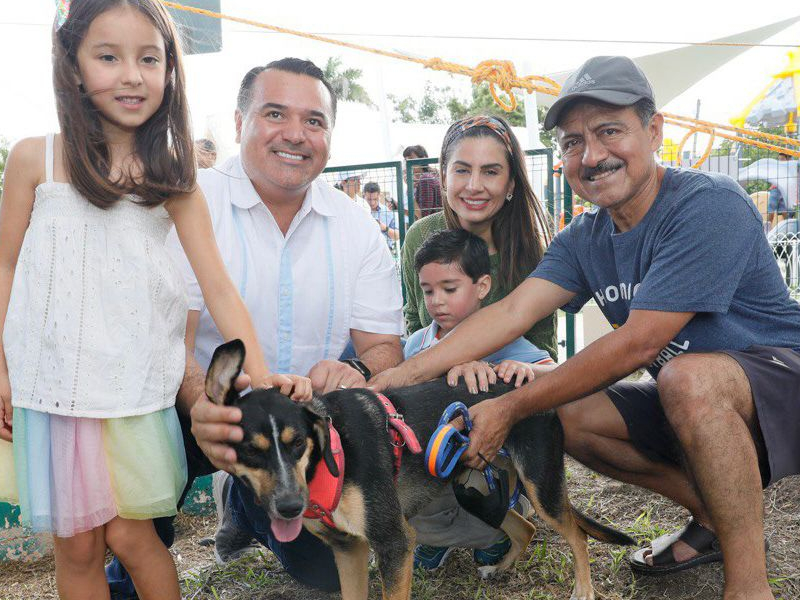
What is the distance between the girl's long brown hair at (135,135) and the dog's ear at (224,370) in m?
0.70

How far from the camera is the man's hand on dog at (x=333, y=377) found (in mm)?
3113

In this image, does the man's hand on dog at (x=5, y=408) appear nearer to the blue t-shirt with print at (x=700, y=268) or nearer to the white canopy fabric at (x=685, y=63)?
the blue t-shirt with print at (x=700, y=268)

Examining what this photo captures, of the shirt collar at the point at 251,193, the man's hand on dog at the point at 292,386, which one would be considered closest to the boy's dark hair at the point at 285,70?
the shirt collar at the point at 251,193

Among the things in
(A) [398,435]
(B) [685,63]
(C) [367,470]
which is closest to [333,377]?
(A) [398,435]

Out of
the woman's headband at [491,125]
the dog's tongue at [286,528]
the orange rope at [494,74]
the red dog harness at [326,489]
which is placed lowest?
the dog's tongue at [286,528]

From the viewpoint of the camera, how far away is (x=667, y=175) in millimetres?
3090

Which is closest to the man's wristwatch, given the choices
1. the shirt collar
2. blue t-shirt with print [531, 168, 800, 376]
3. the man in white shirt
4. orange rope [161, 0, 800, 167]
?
the man in white shirt

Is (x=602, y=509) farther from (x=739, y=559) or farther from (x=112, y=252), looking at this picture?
(x=112, y=252)

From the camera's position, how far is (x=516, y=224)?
392 cm

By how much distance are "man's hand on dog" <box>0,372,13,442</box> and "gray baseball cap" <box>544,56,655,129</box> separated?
2.51 metres

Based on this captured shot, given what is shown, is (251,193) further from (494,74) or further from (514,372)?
(494,74)

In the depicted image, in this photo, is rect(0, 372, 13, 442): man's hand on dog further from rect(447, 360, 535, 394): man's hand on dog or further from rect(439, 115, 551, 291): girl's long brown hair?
rect(439, 115, 551, 291): girl's long brown hair

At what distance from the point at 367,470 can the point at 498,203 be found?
6.00 feet

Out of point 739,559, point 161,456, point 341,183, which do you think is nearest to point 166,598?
point 161,456
